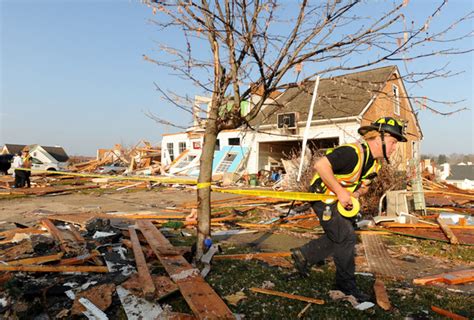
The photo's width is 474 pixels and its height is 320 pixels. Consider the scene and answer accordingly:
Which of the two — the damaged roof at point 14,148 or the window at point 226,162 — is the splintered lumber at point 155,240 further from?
the damaged roof at point 14,148

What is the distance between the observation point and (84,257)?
167 inches

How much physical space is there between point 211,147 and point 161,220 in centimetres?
403

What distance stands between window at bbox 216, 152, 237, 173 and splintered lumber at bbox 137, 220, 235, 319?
15.2 m

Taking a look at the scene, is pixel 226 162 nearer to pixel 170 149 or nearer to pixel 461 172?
pixel 170 149

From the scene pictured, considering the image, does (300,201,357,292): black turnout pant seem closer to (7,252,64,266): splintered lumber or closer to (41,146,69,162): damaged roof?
(7,252,64,266): splintered lumber

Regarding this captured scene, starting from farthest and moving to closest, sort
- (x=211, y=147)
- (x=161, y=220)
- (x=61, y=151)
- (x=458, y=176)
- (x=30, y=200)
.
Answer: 1. (x=61, y=151)
2. (x=458, y=176)
3. (x=30, y=200)
4. (x=161, y=220)
5. (x=211, y=147)

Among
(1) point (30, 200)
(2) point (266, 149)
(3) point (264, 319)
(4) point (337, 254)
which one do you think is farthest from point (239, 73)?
(2) point (266, 149)

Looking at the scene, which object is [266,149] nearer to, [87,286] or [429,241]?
[429,241]

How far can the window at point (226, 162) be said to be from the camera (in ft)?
65.4

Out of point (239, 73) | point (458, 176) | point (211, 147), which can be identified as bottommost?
point (458, 176)

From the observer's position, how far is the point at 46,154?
39.1m

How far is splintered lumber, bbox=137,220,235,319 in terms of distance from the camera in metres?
2.70

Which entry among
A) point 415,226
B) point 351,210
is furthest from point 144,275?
point 415,226

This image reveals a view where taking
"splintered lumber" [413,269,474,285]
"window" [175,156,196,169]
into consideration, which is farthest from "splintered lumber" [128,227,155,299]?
"window" [175,156,196,169]
